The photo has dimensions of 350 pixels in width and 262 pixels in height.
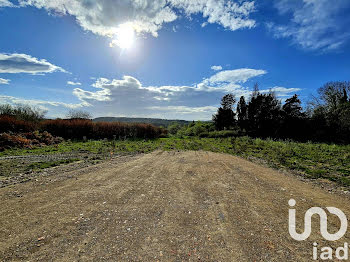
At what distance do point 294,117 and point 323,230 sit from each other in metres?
30.2

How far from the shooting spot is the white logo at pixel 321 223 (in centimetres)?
318

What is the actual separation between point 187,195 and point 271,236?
2348mm

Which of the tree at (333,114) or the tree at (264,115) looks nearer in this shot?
the tree at (333,114)

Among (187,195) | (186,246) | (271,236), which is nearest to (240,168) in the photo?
(187,195)

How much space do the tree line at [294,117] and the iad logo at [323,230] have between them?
2346 centimetres

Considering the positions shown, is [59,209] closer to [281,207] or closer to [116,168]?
[116,168]

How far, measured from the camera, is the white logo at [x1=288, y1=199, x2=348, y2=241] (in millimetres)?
3182

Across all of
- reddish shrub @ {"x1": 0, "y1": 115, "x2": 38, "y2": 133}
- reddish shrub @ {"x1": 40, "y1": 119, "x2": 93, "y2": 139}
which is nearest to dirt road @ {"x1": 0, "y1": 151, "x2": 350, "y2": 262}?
reddish shrub @ {"x1": 0, "y1": 115, "x2": 38, "y2": 133}

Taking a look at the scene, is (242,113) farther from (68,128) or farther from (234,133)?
(68,128)

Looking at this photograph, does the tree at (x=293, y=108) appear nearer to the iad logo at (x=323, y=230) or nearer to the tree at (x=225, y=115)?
the tree at (x=225, y=115)

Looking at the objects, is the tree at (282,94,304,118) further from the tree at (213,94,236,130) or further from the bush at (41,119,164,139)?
the bush at (41,119,164,139)

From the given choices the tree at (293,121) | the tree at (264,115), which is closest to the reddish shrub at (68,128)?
the tree at (264,115)

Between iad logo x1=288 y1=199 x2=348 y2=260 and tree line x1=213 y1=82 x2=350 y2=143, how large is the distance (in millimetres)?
23460

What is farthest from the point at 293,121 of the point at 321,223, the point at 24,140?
the point at 24,140
